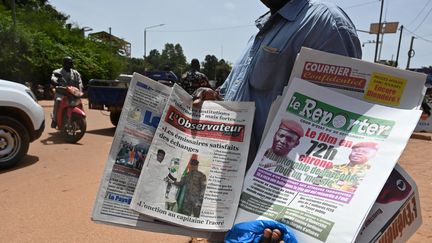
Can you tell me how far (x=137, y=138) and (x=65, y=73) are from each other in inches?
270

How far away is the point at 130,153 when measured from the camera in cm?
133

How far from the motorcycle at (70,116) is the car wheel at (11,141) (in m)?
1.91

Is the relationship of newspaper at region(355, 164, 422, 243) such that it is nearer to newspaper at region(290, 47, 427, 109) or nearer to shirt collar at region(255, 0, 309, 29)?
newspaper at region(290, 47, 427, 109)

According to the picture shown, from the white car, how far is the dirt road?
23 centimetres

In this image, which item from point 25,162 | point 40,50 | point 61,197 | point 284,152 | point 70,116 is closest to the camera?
point 284,152

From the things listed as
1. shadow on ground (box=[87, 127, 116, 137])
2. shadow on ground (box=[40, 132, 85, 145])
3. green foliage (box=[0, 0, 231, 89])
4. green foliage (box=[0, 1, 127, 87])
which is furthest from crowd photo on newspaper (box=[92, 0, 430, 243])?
green foliage (box=[0, 1, 127, 87])

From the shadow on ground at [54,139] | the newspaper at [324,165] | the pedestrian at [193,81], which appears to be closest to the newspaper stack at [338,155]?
the newspaper at [324,165]

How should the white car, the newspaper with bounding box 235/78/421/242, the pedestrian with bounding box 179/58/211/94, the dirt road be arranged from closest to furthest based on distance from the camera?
the newspaper with bounding box 235/78/421/242, the dirt road, the white car, the pedestrian with bounding box 179/58/211/94

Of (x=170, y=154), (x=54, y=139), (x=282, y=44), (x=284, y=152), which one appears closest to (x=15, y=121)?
(x=54, y=139)

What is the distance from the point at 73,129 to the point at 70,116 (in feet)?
0.83

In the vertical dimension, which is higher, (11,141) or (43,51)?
(43,51)

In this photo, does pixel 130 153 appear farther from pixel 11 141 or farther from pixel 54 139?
pixel 54 139

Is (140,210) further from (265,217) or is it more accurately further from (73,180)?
(73,180)

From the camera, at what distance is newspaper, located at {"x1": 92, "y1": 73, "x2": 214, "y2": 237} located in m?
1.28
